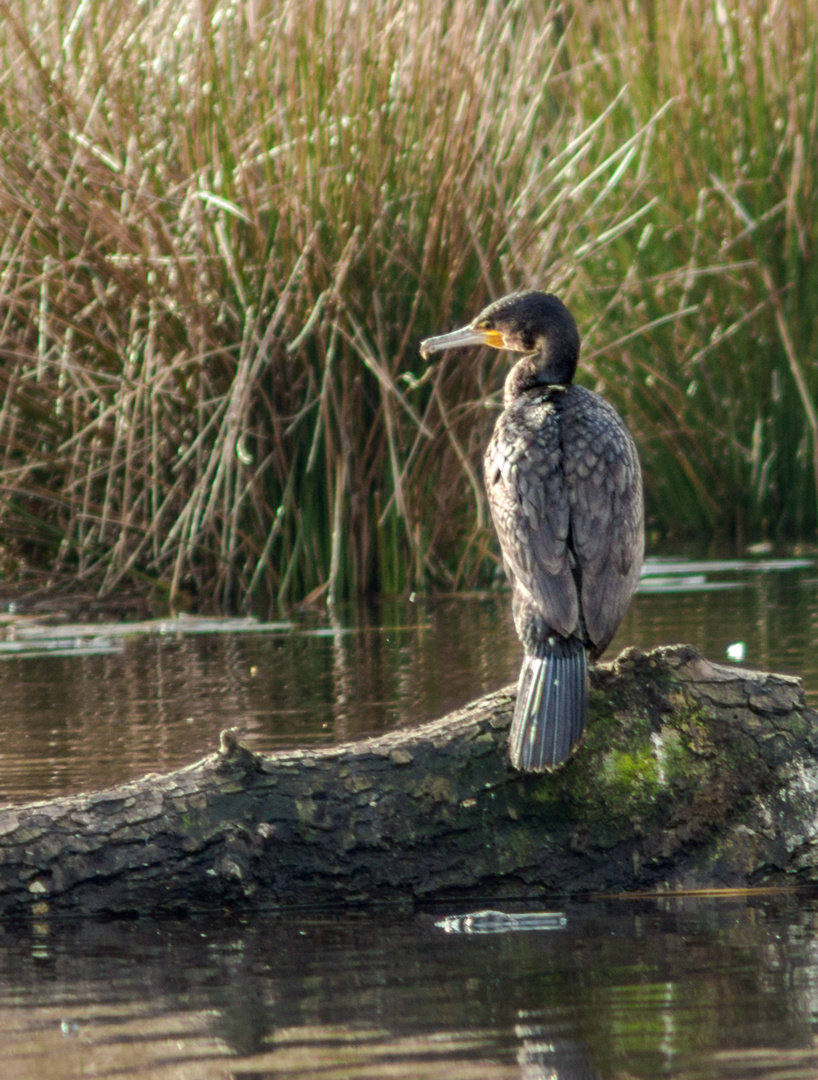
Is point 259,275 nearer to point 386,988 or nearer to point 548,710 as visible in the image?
point 548,710

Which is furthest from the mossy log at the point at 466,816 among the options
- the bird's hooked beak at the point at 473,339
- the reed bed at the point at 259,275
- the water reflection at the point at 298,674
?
the reed bed at the point at 259,275

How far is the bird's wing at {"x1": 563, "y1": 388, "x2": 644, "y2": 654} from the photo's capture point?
150 inches

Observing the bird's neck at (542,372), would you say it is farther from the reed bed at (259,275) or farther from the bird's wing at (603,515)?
the reed bed at (259,275)

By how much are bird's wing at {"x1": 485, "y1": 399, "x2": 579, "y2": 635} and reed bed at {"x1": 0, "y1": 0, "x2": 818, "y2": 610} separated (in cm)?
288

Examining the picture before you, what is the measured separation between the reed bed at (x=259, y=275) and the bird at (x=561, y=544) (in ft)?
9.53

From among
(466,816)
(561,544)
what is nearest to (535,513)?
(561,544)

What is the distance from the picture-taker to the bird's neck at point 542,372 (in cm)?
460

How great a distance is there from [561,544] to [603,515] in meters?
0.13

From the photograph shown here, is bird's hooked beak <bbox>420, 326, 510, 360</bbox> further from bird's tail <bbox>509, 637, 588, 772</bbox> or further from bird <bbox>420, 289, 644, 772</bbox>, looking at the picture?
bird's tail <bbox>509, 637, 588, 772</bbox>

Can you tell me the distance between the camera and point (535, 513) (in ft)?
12.9

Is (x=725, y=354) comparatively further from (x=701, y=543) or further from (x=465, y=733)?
(x=465, y=733)

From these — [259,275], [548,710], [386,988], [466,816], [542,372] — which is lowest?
[386,988]

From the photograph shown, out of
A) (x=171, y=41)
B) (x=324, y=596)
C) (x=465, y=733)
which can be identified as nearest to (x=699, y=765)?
(x=465, y=733)

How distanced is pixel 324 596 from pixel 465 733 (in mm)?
4251
